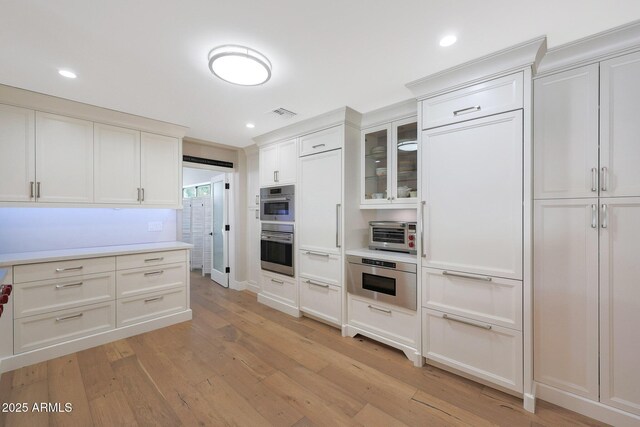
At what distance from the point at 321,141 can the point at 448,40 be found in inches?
64.2

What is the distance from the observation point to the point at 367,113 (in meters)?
2.91

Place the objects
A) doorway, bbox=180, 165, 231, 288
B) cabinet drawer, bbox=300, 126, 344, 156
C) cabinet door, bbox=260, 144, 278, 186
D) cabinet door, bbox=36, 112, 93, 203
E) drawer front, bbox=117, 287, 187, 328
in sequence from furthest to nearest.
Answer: doorway, bbox=180, 165, 231, 288, cabinet door, bbox=260, 144, 278, 186, cabinet drawer, bbox=300, 126, 344, 156, drawer front, bbox=117, 287, 187, 328, cabinet door, bbox=36, 112, 93, 203

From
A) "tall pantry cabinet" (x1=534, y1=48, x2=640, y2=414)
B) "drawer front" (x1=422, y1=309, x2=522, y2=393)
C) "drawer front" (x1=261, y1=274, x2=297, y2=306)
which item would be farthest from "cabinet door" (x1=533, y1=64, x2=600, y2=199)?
"drawer front" (x1=261, y1=274, x2=297, y2=306)

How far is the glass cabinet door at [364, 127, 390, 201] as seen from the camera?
114 inches

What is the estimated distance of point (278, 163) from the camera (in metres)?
3.60

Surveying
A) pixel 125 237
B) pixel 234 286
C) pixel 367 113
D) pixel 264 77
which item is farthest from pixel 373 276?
pixel 125 237

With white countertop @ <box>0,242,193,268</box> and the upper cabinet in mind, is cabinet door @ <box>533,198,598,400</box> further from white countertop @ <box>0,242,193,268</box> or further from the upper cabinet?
white countertop @ <box>0,242,193,268</box>

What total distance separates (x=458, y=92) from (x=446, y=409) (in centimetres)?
239

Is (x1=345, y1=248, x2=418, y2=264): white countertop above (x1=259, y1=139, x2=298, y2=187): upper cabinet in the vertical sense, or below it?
below

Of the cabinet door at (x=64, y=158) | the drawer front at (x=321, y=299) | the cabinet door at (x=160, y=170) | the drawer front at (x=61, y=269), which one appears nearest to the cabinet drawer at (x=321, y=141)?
the drawer front at (x=321, y=299)

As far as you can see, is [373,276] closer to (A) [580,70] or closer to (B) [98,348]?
(A) [580,70]

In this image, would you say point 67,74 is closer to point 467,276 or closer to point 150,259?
point 150,259

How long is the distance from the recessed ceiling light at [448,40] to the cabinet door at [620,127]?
3.17 ft

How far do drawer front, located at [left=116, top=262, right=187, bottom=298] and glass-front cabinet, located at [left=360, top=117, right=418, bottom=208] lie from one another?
247 cm
